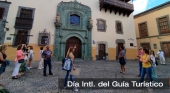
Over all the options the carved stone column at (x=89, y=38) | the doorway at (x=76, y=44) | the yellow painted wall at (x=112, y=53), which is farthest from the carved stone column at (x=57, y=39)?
the yellow painted wall at (x=112, y=53)

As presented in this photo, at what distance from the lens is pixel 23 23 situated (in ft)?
36.9

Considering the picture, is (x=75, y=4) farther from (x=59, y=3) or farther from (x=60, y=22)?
(x=60, y=22)

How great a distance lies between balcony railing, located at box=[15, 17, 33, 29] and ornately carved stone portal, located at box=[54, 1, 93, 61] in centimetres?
326

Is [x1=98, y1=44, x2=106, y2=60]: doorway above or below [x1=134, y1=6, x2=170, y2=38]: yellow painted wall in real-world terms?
below

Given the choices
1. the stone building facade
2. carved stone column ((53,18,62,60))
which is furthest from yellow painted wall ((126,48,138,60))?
carved stone column ((53,18,62,60))

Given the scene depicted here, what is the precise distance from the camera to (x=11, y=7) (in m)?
11.2

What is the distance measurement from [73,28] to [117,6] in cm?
843

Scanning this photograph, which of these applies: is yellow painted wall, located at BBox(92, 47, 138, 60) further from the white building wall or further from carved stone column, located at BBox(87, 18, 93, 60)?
the white building wall

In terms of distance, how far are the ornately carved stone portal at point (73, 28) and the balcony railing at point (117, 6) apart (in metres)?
2.74

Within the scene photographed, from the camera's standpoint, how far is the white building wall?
447 inches

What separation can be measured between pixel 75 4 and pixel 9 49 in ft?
34.6

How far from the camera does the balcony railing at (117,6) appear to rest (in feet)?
47.6

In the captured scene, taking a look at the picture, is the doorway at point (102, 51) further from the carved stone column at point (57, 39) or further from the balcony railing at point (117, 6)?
the balcony railing at point (117, 6)

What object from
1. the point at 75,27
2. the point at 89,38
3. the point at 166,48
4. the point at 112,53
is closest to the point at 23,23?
the point at 75,27
